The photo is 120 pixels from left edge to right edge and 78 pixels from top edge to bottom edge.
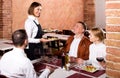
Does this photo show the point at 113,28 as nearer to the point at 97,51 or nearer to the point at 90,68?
the point at 90,68

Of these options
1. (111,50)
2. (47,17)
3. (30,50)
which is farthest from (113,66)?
(47,17)

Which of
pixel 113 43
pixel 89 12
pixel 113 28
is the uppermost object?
pixel 89 12

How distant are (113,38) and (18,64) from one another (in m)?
0.94

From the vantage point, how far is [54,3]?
820cm

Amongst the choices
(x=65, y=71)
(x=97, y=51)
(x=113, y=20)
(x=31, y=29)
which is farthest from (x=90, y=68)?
(x=31, y=29)

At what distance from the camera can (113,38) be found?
7.24 ft

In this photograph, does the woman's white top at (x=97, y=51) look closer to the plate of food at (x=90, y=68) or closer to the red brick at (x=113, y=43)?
the plate of food at (x=90, y=68)

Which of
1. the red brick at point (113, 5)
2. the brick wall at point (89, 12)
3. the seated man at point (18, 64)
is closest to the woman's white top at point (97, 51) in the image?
the seated man at point (18, 64)

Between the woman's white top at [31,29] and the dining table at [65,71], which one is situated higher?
the woman's white top at [31,29]

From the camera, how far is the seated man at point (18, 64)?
2.37m

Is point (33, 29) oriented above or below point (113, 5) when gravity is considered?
below

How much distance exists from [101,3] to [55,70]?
209 inches

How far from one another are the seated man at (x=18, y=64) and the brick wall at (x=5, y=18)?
168 inches

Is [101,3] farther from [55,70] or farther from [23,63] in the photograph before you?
[23,63]
